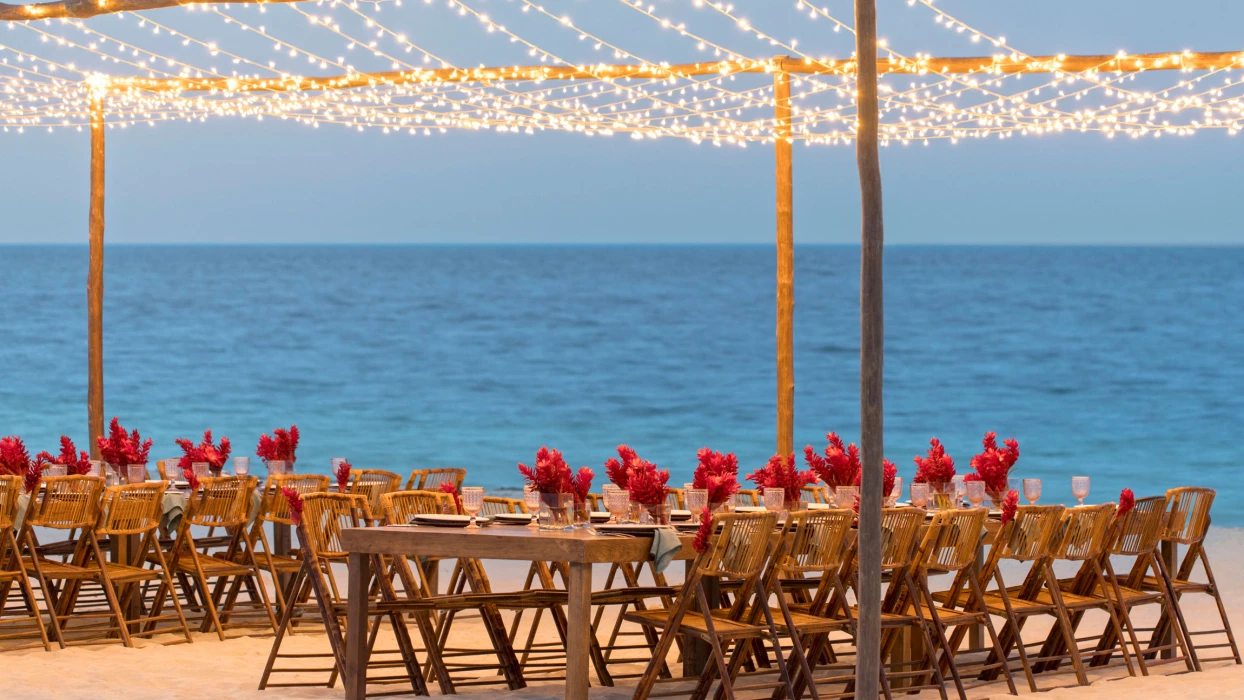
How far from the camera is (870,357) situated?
434cm

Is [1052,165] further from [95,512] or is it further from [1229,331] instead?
[95,512]

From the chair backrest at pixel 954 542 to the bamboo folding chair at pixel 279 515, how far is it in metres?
3.06

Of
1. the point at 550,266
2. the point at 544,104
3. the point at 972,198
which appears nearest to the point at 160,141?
the point at 550,266

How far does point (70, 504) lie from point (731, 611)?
302 centimetres

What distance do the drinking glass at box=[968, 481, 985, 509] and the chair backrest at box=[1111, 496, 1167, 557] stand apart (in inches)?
23.8

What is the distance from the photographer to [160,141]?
3434 cm

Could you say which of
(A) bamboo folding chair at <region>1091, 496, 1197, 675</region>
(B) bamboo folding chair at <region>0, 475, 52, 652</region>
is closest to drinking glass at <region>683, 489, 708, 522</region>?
(A) bamboo folding chair at <region>1091, 496, 1197, 675</region>

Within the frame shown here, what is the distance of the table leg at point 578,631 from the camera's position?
5086 mm

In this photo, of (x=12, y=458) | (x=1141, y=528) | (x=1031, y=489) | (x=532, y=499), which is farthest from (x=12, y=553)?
(x=1141, y=528)

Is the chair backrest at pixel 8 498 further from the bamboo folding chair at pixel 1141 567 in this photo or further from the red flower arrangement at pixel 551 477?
the bamboo folding chair at pixel 1141 567

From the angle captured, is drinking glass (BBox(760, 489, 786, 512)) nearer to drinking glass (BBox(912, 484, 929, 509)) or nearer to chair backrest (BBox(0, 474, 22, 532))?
drinking glass (BBox(912, 484, 929, 509))

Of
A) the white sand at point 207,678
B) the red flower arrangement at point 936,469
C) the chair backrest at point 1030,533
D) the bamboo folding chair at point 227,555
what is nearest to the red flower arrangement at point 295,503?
the white sand at point 207,678

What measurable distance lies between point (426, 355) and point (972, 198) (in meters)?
13.1

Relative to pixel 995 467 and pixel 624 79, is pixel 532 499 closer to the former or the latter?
pixel 995 467
